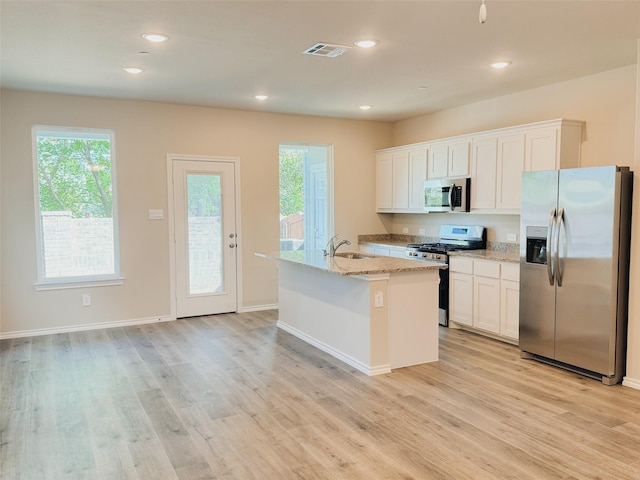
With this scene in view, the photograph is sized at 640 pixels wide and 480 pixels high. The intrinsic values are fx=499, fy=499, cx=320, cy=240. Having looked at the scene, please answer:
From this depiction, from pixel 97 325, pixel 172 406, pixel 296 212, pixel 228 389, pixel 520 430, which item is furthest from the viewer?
pixel 296 212

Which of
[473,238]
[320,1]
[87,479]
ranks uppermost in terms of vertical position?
[320,1]

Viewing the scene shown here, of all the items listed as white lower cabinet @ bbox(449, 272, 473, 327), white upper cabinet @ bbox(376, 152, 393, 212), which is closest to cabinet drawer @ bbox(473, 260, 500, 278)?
white lower cabinet @ bbox(449, 272, 473, 327)

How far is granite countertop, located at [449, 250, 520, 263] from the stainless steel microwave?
544 mm

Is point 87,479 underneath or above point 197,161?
underneath

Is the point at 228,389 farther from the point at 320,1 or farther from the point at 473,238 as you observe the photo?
the point at 473,238

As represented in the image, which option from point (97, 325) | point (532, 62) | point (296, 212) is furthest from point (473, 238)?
point (97, 325)

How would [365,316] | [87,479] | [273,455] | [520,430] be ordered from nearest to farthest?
[87,479]
[273,455]
[520,430]
[365,316]

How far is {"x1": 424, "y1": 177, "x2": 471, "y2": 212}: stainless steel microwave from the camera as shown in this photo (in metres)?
5.76

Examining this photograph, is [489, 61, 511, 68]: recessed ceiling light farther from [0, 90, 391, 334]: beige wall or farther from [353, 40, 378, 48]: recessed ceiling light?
[0, 90, 391, 334]: beige wall

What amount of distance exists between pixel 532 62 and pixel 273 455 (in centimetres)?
375

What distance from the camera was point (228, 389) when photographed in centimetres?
385

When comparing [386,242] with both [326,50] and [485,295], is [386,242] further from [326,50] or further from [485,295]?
[326,50]

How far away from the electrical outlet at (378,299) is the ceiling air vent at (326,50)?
195 centimetres

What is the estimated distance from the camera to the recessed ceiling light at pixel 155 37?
3.53 meters
